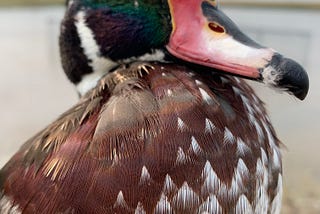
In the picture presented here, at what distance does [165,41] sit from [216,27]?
7 cm

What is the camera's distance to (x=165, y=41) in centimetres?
94

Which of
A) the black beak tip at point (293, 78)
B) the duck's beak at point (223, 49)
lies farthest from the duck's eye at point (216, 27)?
the black beak tip at point (293, 78)

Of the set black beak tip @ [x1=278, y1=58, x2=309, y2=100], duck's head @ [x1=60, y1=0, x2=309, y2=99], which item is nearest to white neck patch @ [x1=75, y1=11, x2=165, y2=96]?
duck's head @ [x1=60, y1=0, x2=309, y2=99]

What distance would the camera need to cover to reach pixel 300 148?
2.09m

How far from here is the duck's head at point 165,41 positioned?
0.84m

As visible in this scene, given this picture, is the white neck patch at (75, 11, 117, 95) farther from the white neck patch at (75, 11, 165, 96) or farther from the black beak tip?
the black beak tip

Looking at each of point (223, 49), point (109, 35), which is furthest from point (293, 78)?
point (109, 35)

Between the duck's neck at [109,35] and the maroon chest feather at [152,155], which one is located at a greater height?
the duck's neck at [109,35]

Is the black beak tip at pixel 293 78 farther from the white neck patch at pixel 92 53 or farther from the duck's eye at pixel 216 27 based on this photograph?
the white neck patch at pixel 92 53

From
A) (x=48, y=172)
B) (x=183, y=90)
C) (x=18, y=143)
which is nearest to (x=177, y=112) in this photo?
(x=183, y=90)

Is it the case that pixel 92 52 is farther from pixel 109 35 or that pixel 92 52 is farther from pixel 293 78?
pixel 293 78

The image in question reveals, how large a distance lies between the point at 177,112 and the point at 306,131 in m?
1.34

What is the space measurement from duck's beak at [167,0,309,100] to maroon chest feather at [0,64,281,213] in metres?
0.04

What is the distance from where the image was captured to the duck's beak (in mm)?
828
